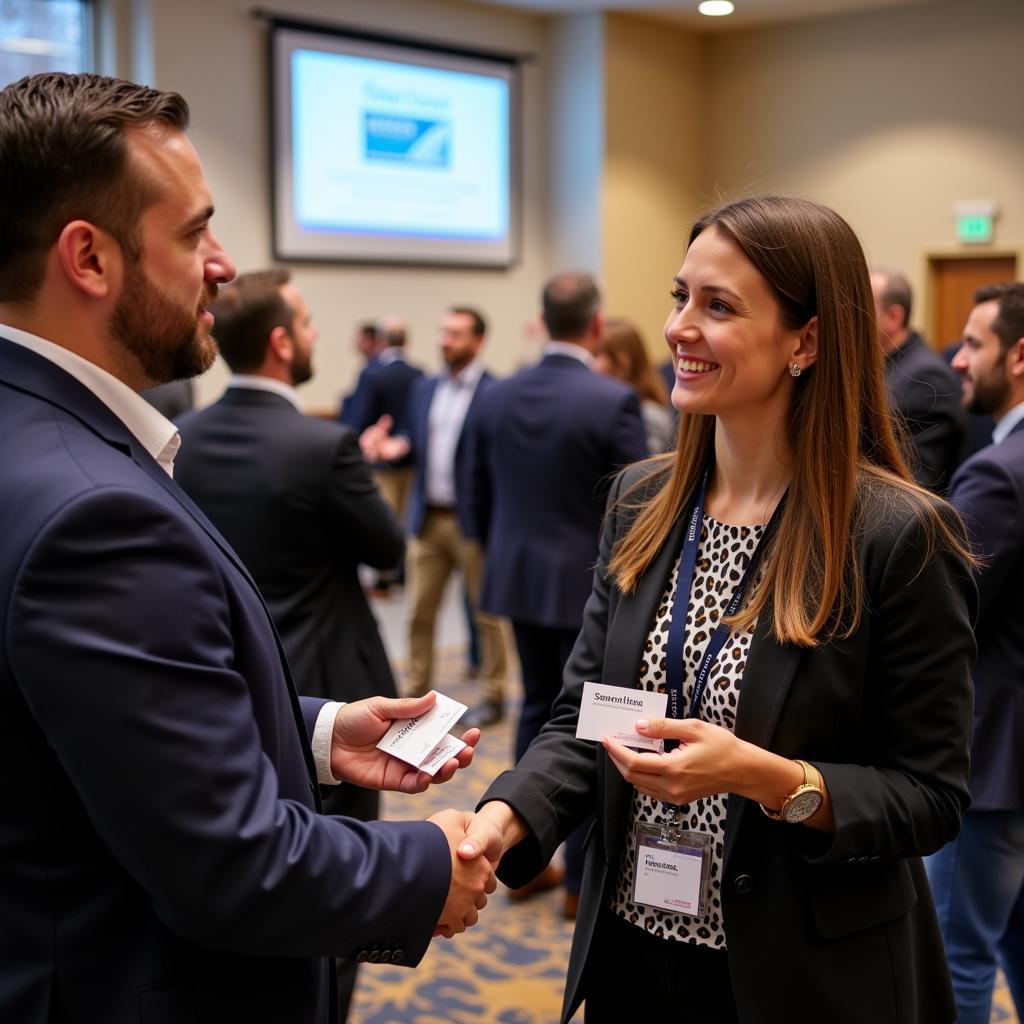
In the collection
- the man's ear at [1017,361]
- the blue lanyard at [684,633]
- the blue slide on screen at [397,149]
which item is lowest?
the blue lanyard at [684,633]

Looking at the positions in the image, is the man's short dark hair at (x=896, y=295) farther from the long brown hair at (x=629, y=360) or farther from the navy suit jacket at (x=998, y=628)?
the navy suit jacket at (x=998, y=628)

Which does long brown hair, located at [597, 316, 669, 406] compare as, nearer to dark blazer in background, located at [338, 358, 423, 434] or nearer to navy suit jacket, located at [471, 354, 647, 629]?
navy suit jacket, located at [471, 354, 647, 629]

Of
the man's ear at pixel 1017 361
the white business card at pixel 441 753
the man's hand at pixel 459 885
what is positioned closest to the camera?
the man's hand at pixel 459 885

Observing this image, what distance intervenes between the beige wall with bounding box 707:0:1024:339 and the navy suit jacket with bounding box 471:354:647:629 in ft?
18.9

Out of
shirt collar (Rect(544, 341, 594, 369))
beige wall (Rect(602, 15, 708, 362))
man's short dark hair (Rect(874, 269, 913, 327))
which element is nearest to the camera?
shirt collar (Rect(544, 341, 594, 369))

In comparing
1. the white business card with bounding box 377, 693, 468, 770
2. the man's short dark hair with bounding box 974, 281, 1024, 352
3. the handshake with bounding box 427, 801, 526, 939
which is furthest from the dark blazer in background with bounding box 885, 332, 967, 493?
the handshake with bounding box 427, 801, 526, 939

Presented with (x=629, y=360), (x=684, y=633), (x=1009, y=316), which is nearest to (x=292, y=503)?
(x=684, y=633)

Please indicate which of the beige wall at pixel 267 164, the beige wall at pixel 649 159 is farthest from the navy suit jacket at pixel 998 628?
the beige wall at pixel 649 159

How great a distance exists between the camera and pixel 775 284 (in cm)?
172

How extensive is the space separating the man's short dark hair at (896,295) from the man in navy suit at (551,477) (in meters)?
1.10

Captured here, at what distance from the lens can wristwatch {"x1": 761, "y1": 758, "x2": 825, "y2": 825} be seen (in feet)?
5.04

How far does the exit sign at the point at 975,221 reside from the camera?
389 inches

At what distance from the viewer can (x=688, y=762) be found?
149cm

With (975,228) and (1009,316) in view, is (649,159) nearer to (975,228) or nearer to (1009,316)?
(975,228)
